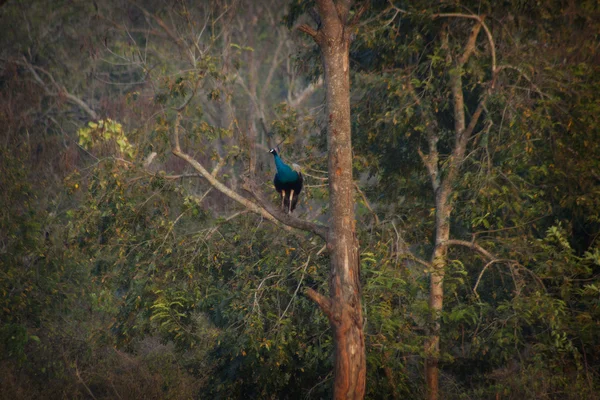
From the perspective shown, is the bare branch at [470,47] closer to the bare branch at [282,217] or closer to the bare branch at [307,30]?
the bare branch at [307,30]

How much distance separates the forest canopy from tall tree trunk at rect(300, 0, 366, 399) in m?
0.02

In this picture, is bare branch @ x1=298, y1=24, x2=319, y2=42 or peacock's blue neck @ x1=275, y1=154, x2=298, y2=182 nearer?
bare branch @ x1=298, y1=24, x2=319, y2=42

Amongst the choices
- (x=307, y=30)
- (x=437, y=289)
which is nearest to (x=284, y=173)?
(x=307, y=30)

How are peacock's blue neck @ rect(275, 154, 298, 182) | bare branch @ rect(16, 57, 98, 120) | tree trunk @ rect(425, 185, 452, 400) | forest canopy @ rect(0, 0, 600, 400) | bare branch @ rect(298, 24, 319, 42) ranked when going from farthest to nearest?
bare branch @ rect(16, 57, 98, 120) → tree trunk @ rect(425, 185, 452, 400) → peacock's blue neck @ rect(275, 154, 298, 182) → forest canopy @ rect(0, 0, 600, 400) → bare branch @ rect(298, 24, 319, 42)

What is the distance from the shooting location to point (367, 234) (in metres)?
10.5

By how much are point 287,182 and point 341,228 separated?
2.21 metres

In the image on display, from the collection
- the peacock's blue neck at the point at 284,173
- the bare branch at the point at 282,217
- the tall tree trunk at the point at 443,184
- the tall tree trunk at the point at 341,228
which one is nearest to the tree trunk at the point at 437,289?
the tall tree trunk at the point at 443,184

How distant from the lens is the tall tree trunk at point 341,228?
7.31m

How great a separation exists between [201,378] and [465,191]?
593 cm

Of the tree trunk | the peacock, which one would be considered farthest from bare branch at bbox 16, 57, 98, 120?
the tree trunk

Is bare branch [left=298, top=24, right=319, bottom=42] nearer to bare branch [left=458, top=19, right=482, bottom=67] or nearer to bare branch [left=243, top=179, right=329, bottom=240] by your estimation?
bare branch [left=243, top=179, right=329, bottom=240]

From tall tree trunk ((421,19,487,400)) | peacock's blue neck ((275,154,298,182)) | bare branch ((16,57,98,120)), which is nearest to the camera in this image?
peacock's blue neck ((275,154,298,182))

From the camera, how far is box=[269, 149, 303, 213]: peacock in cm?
937

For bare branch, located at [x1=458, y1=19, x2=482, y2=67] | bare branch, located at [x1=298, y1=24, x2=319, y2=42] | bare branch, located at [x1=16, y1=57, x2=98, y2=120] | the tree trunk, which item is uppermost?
bare branch, located at [x1=16, y1=57, x2=98, y2=120]
